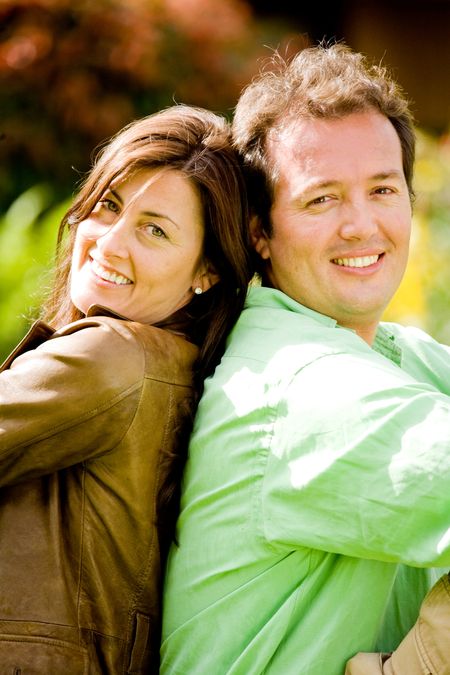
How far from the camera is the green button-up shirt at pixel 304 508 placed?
211 centimetres

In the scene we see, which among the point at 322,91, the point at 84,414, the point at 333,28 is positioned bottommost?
the point at 84,414

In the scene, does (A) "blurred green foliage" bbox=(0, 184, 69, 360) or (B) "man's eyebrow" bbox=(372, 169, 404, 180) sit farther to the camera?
(A) "blurred green foliage" bbox=(0, 184, 69, 360)

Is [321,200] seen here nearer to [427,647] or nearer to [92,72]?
[427,647]

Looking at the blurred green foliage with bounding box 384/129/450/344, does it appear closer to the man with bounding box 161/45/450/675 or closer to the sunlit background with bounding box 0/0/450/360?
the sunlit background with bounding box 0/0/450/360

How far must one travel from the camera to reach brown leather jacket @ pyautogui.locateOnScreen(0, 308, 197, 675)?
237cm

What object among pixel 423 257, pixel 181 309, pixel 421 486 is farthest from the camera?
pixel 423 257

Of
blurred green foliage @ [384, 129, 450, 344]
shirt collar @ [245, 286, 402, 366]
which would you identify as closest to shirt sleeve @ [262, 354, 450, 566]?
shirt collar @ [245, 286, 402, 366]

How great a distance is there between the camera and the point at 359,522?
2156mm

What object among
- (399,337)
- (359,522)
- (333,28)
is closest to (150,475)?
(359,522)

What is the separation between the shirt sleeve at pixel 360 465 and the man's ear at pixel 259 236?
90 centimetres

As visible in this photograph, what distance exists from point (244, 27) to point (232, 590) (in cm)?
669

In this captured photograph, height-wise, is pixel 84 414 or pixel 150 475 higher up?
pixel 84 414

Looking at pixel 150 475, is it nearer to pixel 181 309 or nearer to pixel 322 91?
pixel 181 309

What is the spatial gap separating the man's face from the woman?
264 mm
